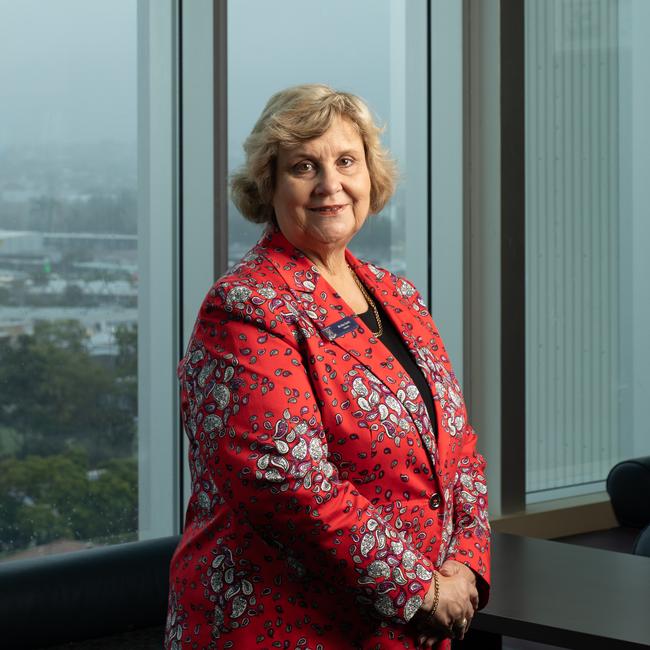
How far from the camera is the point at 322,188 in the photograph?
73.8 inches

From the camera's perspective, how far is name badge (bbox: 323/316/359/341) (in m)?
1.82

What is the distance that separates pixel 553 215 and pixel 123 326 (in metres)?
2.57

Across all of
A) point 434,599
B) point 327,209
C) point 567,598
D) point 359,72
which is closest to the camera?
point 434,599

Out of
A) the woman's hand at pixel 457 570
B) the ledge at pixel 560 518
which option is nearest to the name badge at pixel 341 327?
the woman's hand at pixel 457 570

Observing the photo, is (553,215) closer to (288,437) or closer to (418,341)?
(418,341)

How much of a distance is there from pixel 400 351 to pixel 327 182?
1.13ft

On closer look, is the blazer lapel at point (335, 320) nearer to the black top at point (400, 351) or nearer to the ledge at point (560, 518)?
the black top at point (400, 351)

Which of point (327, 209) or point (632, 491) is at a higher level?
point (327, 209)

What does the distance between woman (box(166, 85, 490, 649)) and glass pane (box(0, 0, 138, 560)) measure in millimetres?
2092

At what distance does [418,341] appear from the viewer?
6.59ft

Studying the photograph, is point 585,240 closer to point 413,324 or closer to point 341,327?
point 413,324

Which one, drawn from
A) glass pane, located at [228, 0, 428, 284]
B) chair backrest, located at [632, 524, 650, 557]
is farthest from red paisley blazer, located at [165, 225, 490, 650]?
glass pane, located at [228, 0, 428, 284]

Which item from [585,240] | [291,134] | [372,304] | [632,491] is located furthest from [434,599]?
[585,240]

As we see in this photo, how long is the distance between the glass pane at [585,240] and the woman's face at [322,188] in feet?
12.2
